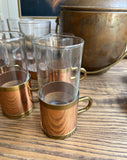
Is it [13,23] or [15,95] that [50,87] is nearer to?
[15,95]

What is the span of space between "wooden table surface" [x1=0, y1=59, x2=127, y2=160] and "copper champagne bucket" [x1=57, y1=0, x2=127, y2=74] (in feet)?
0.47

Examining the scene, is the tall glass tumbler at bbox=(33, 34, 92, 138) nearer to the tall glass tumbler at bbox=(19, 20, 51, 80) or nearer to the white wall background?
the tall glass tumbler at bbox=(19, 20, 51, 80)

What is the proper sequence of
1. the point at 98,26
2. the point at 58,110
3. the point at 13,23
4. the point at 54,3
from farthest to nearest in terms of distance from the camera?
the point at 54,3, the point at 13,23, the point at 98,26, the point at 58,110

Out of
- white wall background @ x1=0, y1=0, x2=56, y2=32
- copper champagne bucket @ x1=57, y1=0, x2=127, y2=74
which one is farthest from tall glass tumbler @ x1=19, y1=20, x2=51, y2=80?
white wall background @ x1=0, y1=0, x2=56, y2=32

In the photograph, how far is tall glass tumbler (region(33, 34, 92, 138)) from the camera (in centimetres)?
25

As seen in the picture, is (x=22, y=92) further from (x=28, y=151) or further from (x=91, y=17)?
(x=91, y=17)

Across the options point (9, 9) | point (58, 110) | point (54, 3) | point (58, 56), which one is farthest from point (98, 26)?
point (9, 9)

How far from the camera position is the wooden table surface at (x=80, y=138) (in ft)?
0.81

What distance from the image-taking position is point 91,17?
384mm

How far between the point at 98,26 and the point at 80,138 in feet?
0.94

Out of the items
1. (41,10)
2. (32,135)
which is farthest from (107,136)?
(41,10)

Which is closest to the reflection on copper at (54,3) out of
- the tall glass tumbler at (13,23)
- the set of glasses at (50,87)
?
the tall glass tumbler at (13,23)

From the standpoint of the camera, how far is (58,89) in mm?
305

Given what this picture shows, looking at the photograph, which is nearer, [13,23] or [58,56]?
[58,56]
